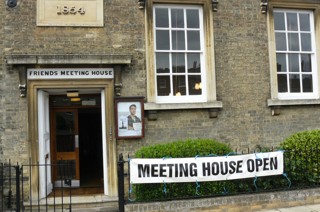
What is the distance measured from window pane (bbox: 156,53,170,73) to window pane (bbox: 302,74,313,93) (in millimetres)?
4140

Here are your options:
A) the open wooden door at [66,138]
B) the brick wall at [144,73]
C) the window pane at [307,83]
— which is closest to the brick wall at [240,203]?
the brick wall at [144,73]

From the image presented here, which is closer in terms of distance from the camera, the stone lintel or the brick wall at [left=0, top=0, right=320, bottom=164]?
the stone lintel

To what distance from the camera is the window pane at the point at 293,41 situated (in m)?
10.3

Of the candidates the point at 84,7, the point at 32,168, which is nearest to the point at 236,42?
Result: the point at 84,7

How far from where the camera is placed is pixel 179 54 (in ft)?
31.0

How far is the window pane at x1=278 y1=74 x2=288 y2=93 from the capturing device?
10.1m

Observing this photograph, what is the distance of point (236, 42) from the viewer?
31.5 feet

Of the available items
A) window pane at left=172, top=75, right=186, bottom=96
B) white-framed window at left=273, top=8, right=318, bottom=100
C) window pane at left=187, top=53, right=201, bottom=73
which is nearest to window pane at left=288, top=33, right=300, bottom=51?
white-framed window at left=273, top=8, right=318, bottom=100

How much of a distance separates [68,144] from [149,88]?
285 centimetres

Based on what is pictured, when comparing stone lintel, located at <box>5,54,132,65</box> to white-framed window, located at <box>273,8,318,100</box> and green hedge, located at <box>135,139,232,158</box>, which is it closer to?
green hedge, located at <box>135,139,232,158</box>

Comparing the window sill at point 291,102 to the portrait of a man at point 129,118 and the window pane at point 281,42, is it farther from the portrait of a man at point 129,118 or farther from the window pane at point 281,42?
the portrait of a man at point 129,118

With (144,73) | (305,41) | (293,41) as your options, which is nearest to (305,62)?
(305,41)

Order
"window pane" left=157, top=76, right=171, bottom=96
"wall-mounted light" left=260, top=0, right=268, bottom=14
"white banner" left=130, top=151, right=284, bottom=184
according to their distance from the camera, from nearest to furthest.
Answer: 1. "white banner" left=130, top=151, right=284, bottom=184
2. "window pane" left=157, top=76, right=171, bottom=96
3. "wall-mounted light" left=260, top=0, right=268, bottom=14

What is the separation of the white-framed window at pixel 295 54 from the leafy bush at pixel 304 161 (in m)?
2.21
